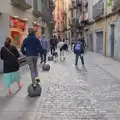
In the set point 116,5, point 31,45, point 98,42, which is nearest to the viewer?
point 31,45

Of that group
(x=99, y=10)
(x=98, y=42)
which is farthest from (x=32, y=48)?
(x=98, y=42)

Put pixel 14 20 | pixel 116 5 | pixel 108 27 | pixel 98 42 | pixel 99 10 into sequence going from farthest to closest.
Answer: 1. pixel 98 42
2. pixel 99 10
3. pixel 108 27
4. pixel 116 5
5. pixel 14 20

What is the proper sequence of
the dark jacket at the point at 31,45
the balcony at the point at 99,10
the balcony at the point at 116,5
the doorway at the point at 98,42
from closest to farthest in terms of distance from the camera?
the dark jacket at the point at 31,45 → the balcony at the point at 116,5 → the balcony at the point at 99,10 → the doorway at the point at 98,42

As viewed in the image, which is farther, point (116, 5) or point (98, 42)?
point (98, 42)

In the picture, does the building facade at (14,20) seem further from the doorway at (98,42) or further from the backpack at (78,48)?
the doorway at (98,42)

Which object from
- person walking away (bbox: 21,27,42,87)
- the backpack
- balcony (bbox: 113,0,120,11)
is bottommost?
the backpack

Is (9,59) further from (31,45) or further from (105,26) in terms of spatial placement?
(105,26)

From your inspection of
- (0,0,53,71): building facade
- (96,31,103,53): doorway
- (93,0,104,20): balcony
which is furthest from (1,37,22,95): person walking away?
(96,31,103,53): doorway

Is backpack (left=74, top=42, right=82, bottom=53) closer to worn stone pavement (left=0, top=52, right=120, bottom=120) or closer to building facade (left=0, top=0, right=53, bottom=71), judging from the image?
building facade (left=0, top=0, right=53, bottom=71)

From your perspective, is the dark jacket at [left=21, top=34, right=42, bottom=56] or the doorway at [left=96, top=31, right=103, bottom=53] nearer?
the dark jacket at [left=21, top=34, right=42, bottom=56]

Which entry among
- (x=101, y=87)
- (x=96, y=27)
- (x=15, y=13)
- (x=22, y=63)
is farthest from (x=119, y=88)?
(x=96, y=27)

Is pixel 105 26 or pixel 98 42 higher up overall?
pixel 105 26

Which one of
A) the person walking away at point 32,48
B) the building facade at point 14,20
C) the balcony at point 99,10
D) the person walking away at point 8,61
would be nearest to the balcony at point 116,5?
the building facade at point 14,20

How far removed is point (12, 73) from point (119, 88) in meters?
3.19
